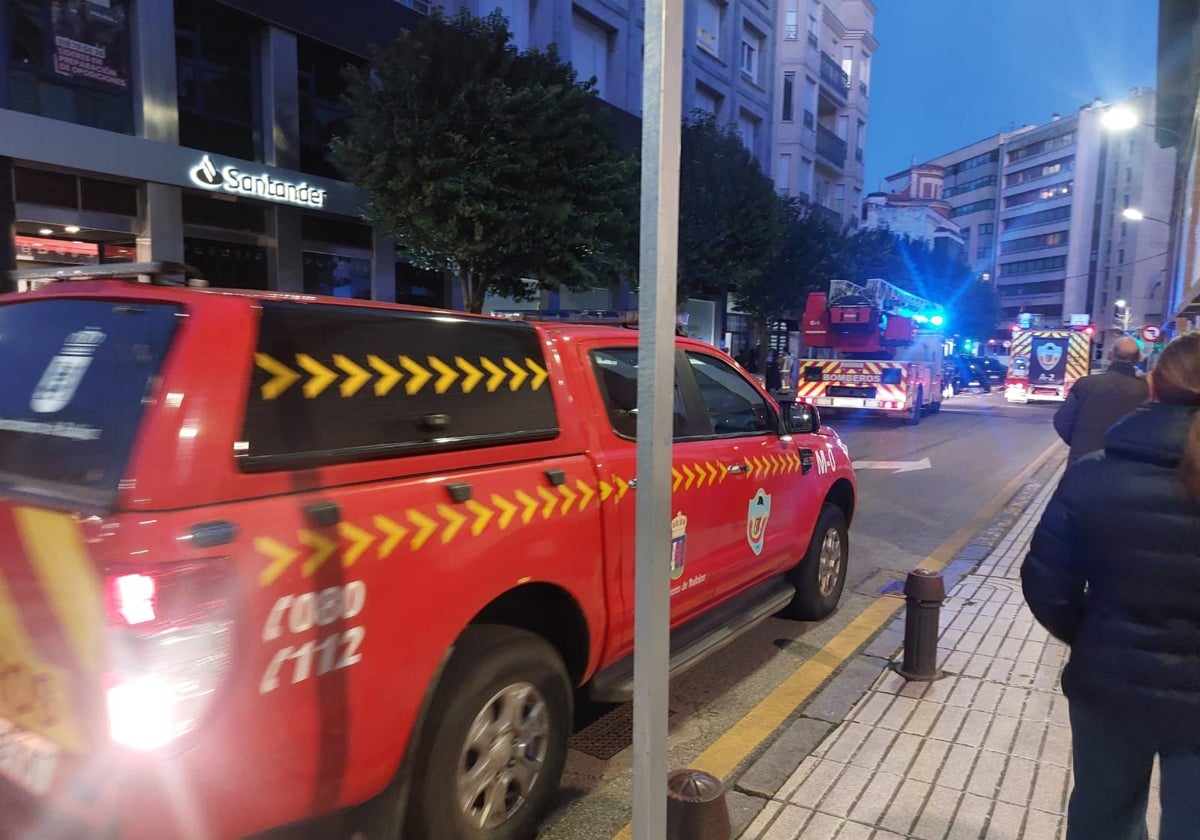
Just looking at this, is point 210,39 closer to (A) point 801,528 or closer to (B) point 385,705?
(A) point 801,528

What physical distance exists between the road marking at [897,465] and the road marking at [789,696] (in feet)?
17.5

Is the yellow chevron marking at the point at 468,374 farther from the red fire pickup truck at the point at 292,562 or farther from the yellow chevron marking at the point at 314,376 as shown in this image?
the yellow chevron marking at the point at 314,376

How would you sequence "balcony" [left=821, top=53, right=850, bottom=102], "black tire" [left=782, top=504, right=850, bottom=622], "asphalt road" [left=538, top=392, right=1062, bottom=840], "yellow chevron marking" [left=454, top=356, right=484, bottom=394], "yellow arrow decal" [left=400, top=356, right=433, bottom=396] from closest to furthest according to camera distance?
"yellow arrow decal" [left=400, top=356, right=433, bottom=396] → "yellow chevron marking" [left=454, top=356, right=484, bottom=394] → "asphalt road" [left=538, top=392, right=1062, bottom=840] → "black tire" [left=782, top=504, right=850, bottom=622] → "balcony" [left=821, top=53, right=850, bottom=102]

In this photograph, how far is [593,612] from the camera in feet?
9.95

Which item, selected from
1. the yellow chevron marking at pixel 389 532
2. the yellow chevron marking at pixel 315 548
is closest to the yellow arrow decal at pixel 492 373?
the yellow chevron marking at pixel 389 532

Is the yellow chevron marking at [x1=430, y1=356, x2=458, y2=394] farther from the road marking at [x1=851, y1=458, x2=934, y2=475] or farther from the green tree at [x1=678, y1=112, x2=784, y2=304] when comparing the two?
the green tree at [x1=678, y1=112, x2=784, y2=304]

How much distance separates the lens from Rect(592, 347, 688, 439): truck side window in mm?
3406

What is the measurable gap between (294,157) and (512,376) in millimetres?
14058

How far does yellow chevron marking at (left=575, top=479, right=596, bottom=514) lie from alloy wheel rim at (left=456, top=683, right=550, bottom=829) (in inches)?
26.8

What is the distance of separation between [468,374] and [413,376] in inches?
10.1

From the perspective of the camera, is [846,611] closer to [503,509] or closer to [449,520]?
[503,509]

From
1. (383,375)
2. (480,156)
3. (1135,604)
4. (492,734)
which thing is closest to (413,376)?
(383,375)

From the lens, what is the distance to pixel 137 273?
260 centimetres

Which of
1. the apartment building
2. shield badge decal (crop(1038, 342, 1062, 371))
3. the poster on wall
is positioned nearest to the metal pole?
the poster on wall
